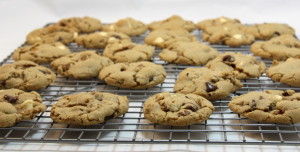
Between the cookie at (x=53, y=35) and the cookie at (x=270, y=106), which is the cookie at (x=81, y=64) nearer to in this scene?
the cookie at (x=53, y=35)

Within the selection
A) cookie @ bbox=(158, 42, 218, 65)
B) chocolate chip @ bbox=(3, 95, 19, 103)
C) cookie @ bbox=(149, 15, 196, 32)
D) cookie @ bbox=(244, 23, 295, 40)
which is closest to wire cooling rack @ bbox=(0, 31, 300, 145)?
chocolate chip @ bbox=(3, 95, 19, 103)

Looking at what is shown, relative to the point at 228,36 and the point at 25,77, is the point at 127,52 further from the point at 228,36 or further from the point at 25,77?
the point at 228,36

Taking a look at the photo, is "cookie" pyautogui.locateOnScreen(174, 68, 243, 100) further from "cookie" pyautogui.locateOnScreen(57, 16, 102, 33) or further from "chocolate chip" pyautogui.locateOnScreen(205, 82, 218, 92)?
"cookie" pyautogui.locateOnScreen(57, 16, 102, 33)

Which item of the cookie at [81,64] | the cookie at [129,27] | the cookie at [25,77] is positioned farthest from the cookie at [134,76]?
the cookie at [129,27]

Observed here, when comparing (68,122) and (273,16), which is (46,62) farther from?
(273,16)

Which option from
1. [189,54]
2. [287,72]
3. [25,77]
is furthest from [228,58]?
[25,77]
